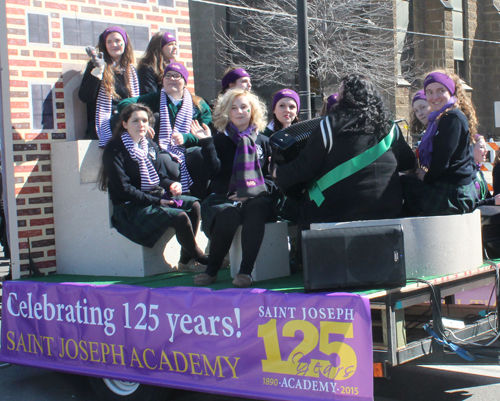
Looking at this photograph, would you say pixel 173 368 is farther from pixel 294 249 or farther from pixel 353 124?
pixel 353 124

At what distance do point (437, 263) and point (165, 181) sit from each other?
244cm

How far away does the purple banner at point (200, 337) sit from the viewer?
12.0 ft

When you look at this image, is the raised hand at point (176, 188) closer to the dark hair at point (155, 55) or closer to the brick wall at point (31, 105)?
the brick wall at point (31, 105)

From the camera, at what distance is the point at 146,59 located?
638cm

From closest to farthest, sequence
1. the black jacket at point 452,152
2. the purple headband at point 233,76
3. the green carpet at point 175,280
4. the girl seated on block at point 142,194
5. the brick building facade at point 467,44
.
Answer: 1. the green carpet at point 175,280
2. the black jacket at point 452,152
3. the girl seated on block at point 142,194
4. the purple headband at point 233,76
5. the brick building facade at point 467,44

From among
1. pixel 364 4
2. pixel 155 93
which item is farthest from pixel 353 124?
pixel 364 4

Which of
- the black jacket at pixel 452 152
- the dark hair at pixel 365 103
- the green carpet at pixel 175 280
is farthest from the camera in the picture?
the black jacket at pixel 452 152

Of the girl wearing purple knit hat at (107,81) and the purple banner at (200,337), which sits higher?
the girl wearing purple knit hat at (107,81)

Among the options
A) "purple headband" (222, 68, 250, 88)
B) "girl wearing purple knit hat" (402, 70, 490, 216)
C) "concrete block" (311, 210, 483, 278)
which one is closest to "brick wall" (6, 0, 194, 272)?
"purple headband" (222, 68, 250, 88)

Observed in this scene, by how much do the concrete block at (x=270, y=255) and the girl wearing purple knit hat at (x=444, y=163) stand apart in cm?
94

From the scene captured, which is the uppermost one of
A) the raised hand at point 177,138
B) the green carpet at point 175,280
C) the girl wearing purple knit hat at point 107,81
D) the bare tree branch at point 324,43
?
the bare tree branch at point 324,43

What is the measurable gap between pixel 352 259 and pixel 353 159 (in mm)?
715

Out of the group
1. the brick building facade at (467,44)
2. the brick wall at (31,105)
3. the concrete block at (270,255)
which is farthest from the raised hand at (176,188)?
the brick building facade at (467,44)

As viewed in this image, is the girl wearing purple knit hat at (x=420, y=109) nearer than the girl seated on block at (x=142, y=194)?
No
